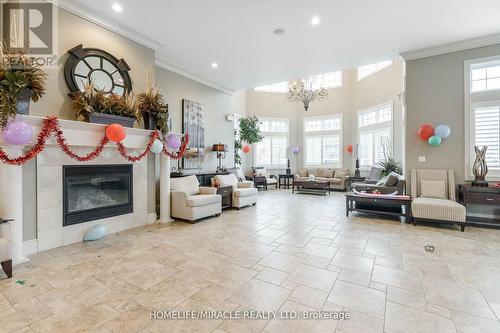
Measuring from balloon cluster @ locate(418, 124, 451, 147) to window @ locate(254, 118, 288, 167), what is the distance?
637cm

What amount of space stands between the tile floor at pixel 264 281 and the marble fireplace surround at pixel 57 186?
0.86 feet

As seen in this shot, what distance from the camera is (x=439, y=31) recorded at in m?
4.37

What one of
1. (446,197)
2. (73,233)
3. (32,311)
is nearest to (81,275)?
(32,311)

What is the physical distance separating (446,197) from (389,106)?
4113 millimetres

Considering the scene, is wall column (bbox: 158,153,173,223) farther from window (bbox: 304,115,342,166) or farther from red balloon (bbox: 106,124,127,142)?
window (bbox: 304,115,342,166)

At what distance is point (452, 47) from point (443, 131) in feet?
5.70

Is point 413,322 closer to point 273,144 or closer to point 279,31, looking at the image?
point 279,31

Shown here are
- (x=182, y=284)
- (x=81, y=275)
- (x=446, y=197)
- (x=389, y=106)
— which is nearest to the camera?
(x=182, y=284)

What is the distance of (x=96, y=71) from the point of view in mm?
3820

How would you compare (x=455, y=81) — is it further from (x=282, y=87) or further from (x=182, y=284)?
(x=282, y=87)

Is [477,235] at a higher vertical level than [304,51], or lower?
lower

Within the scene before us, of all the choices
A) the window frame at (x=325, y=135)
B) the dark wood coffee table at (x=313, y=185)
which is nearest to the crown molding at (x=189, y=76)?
the dark wood coffee table at (x=313, y=185)

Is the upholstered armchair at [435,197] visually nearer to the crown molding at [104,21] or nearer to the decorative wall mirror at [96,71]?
the decorative wall mirror at [96,71]

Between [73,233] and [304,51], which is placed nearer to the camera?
[73,233]
